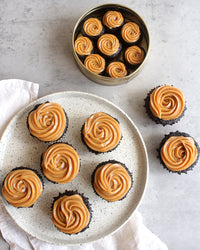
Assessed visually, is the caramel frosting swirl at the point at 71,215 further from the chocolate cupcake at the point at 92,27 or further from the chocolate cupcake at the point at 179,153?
the chocolate cupcake at the point at 92,27

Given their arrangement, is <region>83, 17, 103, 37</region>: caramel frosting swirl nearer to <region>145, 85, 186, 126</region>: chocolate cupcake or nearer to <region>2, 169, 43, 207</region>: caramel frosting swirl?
<region>145, 85, 186, 126</region>: chocolate cupcake

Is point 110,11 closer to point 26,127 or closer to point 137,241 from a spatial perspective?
point 26,127

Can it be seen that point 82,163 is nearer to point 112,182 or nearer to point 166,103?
point 112,182

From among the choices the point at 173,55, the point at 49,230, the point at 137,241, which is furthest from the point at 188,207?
the point at 173,55

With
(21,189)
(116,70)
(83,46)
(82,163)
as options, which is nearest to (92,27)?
(83,46)

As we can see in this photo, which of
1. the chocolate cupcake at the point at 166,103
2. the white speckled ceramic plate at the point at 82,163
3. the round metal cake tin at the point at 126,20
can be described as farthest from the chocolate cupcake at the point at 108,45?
the chocolate cupcake at the point at 166,103
